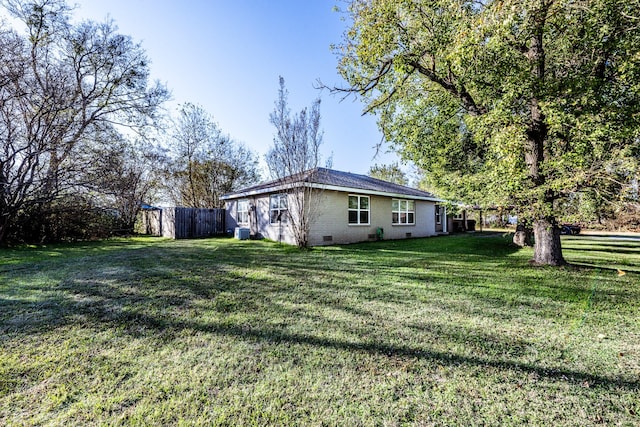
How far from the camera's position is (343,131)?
13.0 m

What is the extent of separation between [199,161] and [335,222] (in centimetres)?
1409

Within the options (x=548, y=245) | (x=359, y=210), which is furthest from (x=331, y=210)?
(x=548, y=245)

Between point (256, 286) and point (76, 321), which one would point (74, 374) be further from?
point (256, 286)

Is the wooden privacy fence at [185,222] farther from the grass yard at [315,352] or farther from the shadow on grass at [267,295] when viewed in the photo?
the grass yard at [315,352]

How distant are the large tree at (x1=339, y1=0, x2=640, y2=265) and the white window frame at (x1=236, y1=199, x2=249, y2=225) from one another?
911cm

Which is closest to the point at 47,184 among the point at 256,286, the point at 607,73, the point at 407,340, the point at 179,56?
the point at 179,56

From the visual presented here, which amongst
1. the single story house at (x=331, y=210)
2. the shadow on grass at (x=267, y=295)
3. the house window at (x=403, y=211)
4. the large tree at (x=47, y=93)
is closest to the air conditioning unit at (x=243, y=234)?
the single story house at (x=331, y=210)

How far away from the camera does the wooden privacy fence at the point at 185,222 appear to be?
15.4 meters

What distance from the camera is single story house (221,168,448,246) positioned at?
10.8 m

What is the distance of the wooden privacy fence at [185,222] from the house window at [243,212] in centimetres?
189

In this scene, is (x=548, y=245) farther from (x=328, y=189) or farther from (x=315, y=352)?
(x=315, y=352)

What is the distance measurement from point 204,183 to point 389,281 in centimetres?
1948

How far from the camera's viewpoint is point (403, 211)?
1555cm

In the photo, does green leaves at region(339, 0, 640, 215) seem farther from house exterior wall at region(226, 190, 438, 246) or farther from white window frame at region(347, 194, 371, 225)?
white window frame at region(347, 194, 371, 225)
